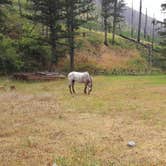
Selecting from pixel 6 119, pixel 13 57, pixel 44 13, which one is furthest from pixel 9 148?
pixel 44 13

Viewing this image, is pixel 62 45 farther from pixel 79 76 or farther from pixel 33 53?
pixel 79 76

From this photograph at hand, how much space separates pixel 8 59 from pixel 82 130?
25024mm

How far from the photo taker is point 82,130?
13.7 m

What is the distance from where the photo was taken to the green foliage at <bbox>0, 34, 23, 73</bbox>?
122 ft

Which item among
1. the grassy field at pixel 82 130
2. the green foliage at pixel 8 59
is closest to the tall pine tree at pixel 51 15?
the green foliage at pixel 8 59

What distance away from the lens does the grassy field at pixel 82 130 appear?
410 inches

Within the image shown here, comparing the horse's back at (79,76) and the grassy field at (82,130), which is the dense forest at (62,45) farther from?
the grassy field at (82,130)

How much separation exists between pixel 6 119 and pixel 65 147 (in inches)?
195

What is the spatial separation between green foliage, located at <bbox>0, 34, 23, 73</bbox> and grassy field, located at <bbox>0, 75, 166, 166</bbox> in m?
14.8

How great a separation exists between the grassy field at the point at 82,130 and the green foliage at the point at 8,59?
14804mm

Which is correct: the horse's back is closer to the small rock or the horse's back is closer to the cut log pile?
the cut log pile

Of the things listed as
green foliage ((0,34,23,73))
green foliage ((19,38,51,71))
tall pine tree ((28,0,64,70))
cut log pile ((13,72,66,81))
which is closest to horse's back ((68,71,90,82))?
cut log pile ((13,72,66,81))

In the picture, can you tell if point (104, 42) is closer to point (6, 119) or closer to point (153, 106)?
point (153, 106)

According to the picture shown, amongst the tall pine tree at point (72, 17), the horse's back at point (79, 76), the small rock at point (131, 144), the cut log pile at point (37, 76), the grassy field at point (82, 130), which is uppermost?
the tall pine tree at point (72, 17)
